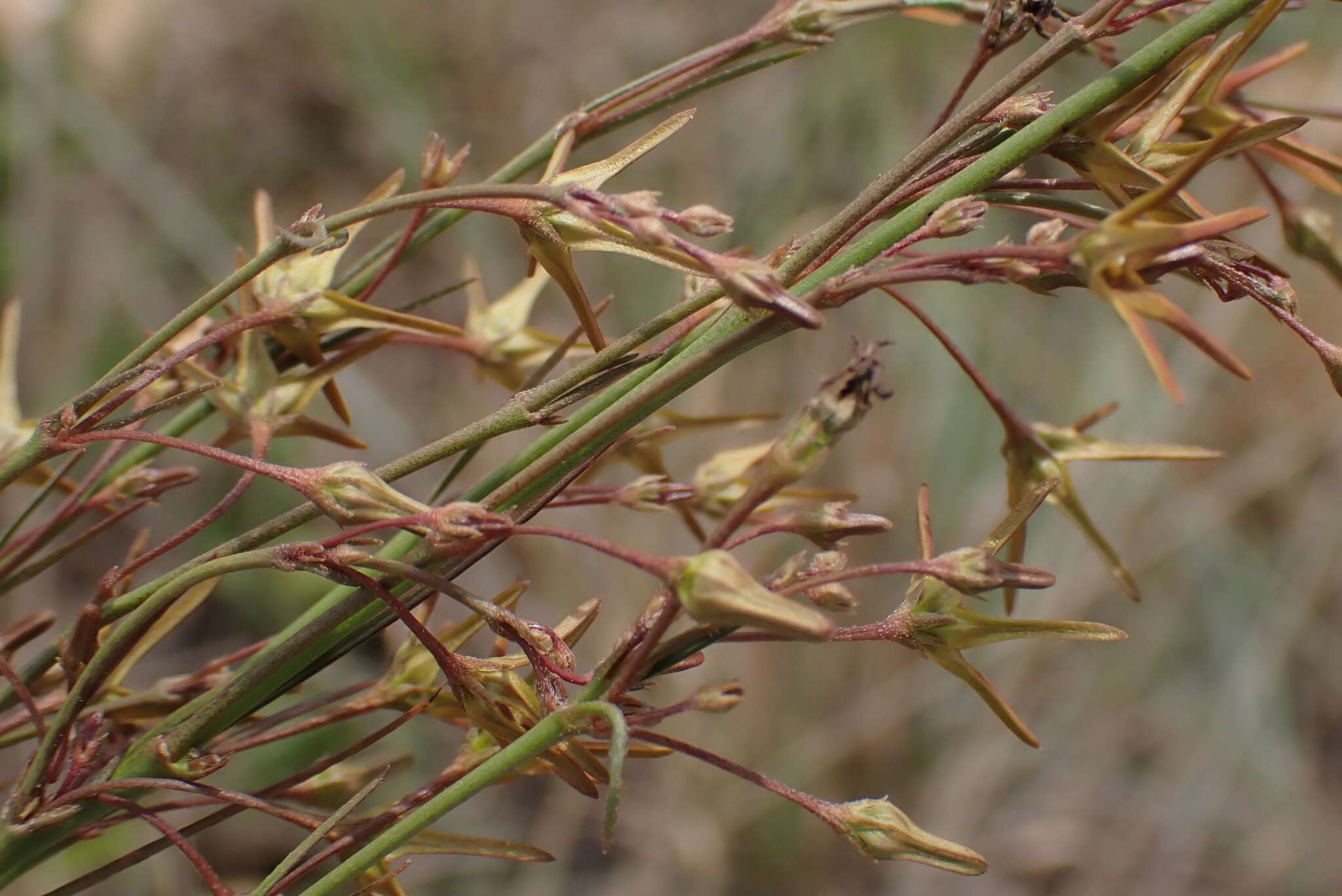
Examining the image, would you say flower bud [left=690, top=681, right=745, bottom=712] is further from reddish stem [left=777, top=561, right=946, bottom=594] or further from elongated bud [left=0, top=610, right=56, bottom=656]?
elongated bud [left=0, top=610, right=56, bottom=656]

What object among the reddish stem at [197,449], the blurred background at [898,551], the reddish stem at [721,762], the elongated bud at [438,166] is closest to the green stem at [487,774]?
the reddish stem at [721,762]

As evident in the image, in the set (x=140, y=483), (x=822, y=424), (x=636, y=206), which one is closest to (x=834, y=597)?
(x=822, y=424)

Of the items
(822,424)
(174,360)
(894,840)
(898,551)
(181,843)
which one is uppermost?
(174,360)

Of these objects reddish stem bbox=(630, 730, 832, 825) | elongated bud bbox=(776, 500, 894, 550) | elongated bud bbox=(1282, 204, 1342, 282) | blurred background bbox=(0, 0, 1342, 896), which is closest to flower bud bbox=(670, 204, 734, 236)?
elongated bud bbox=(776, 500, 894, 550)

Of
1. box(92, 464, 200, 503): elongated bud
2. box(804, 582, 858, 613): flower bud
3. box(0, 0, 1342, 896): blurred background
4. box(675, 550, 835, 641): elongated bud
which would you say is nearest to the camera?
box(675, 550, 835, 641): elongated bud

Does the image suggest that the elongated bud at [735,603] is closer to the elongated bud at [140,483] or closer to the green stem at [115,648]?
the green stem at [115,648]

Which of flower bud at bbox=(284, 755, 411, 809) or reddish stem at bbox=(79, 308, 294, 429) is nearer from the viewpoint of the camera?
reddish stem at bbox=(79, 308, 294, 429)

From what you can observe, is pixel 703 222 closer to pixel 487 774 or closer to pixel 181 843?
pixel 487 774
